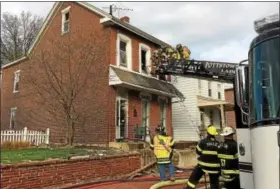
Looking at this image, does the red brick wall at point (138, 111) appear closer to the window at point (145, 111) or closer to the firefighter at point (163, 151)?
the window at point (145, 111)

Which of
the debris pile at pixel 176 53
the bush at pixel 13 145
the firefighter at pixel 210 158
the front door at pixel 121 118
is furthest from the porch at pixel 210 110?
the firefighter at pixel 210 158

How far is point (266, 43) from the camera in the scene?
456 centimetres

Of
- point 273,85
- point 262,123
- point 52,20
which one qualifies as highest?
point 52,20

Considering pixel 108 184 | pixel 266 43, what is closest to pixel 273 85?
pixel 266 43

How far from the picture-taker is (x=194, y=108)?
2831 centimetres

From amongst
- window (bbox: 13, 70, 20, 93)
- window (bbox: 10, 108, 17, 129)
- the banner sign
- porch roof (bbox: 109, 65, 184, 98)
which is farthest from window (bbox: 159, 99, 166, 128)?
window (bbox: 13, 70, 20, 93)

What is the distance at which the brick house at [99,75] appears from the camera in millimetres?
18281

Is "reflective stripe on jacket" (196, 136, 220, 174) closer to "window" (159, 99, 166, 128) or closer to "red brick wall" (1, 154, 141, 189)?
"red brick wall" (1, 154, 141, 189)

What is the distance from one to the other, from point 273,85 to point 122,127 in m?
14.8

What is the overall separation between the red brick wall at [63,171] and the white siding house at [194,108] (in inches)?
503

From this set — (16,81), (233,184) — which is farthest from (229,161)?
(16,81)

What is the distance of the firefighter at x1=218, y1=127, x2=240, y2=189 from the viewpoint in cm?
A: 689

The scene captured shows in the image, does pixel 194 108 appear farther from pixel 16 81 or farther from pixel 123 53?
pixel 16 81

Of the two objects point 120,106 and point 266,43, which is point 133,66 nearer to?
point 120,106
